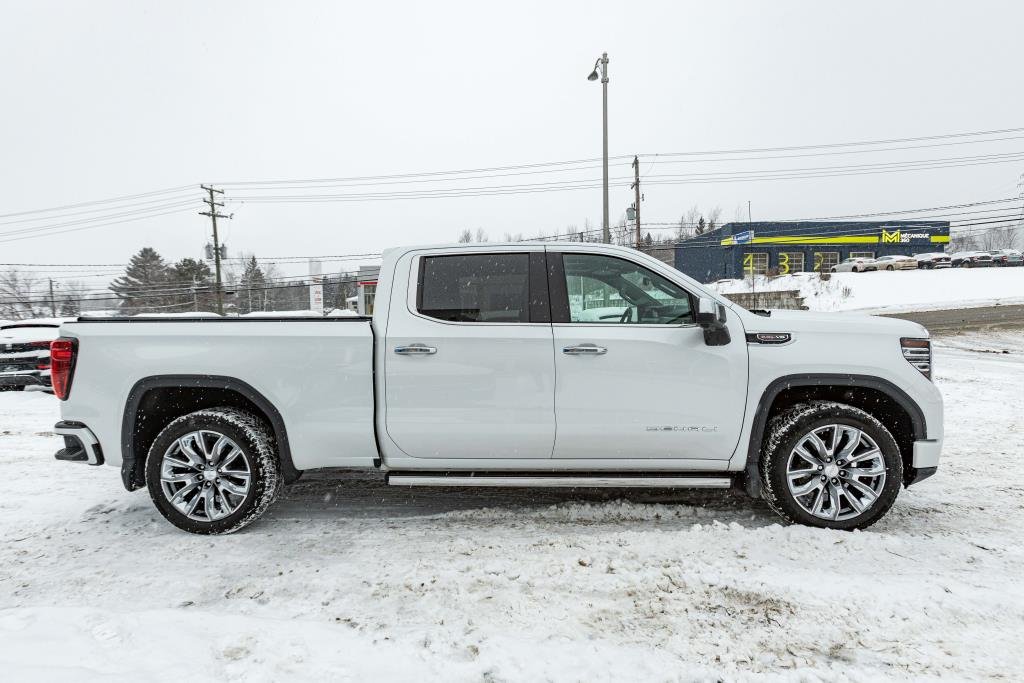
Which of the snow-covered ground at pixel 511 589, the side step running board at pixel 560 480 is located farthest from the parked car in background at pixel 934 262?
the side step running board at pixel 560 480

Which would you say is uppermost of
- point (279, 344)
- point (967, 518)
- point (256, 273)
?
point (256, 273)

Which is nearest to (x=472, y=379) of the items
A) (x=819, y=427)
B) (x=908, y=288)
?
(x=819, y=427)

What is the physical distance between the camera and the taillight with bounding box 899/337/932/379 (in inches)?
137

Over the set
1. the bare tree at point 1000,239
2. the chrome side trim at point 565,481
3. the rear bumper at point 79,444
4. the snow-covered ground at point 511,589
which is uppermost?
the bare tree at point 1000,239

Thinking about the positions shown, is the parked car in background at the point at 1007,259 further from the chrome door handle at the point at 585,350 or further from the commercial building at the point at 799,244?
the chrome door handle at the point at 585,350

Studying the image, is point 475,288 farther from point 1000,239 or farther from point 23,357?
point 1000,239

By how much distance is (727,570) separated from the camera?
3029 millimetres

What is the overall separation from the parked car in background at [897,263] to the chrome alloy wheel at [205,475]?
46.2 meters

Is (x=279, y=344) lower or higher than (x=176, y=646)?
higher

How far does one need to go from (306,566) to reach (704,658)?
85.0 inches

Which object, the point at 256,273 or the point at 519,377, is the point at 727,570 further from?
the point at 256,273

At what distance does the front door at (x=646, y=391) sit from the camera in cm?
344

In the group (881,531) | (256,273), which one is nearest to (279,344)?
(881,531)

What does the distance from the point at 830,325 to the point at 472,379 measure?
232 centimetres
